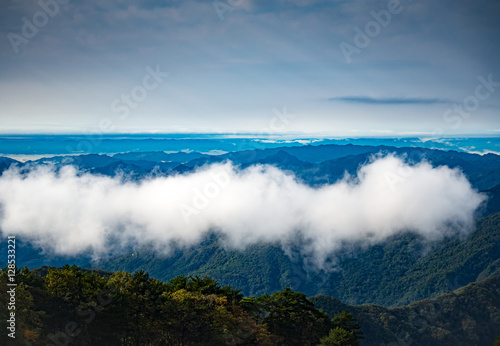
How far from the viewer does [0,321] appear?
122 feet

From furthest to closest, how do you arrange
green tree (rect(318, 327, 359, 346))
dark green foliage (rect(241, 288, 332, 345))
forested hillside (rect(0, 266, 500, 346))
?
dark green foliage (rect(241, 288, 332, 345)), green tree (rect(318, 327, 359, 346)), forested hillside (rect(0, 266, 500, 346))

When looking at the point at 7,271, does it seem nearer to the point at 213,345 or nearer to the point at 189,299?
the point at 189,299

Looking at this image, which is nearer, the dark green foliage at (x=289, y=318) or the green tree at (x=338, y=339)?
the green tree at (x=338, y=339)

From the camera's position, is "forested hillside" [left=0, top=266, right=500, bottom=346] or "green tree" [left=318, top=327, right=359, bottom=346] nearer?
"forested hillside" [left=0, top=266, right=500, bottom=346]

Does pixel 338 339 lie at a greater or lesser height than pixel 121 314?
lesser

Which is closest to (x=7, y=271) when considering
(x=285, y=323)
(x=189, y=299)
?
(x=189, y=299)

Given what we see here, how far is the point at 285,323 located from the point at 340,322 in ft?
42.4

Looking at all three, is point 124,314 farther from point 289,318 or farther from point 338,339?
point 338,339

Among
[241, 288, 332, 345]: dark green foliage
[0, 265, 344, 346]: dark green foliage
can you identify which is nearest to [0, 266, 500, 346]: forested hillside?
[0, 265, 344, 346]: dark green foliage

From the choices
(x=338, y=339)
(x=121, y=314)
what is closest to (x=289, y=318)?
(x=338, y=339)

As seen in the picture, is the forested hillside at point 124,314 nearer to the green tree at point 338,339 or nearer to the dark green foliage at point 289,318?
the green tree at point 338,339

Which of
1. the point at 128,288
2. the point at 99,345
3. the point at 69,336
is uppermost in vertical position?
the point at 128,288

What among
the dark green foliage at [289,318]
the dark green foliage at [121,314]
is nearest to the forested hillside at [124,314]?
the dark green foliage at [121,314]

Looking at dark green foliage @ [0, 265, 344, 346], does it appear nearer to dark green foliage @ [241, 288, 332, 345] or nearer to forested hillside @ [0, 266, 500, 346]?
forested hillside @ [0, 266, 500, 346]
